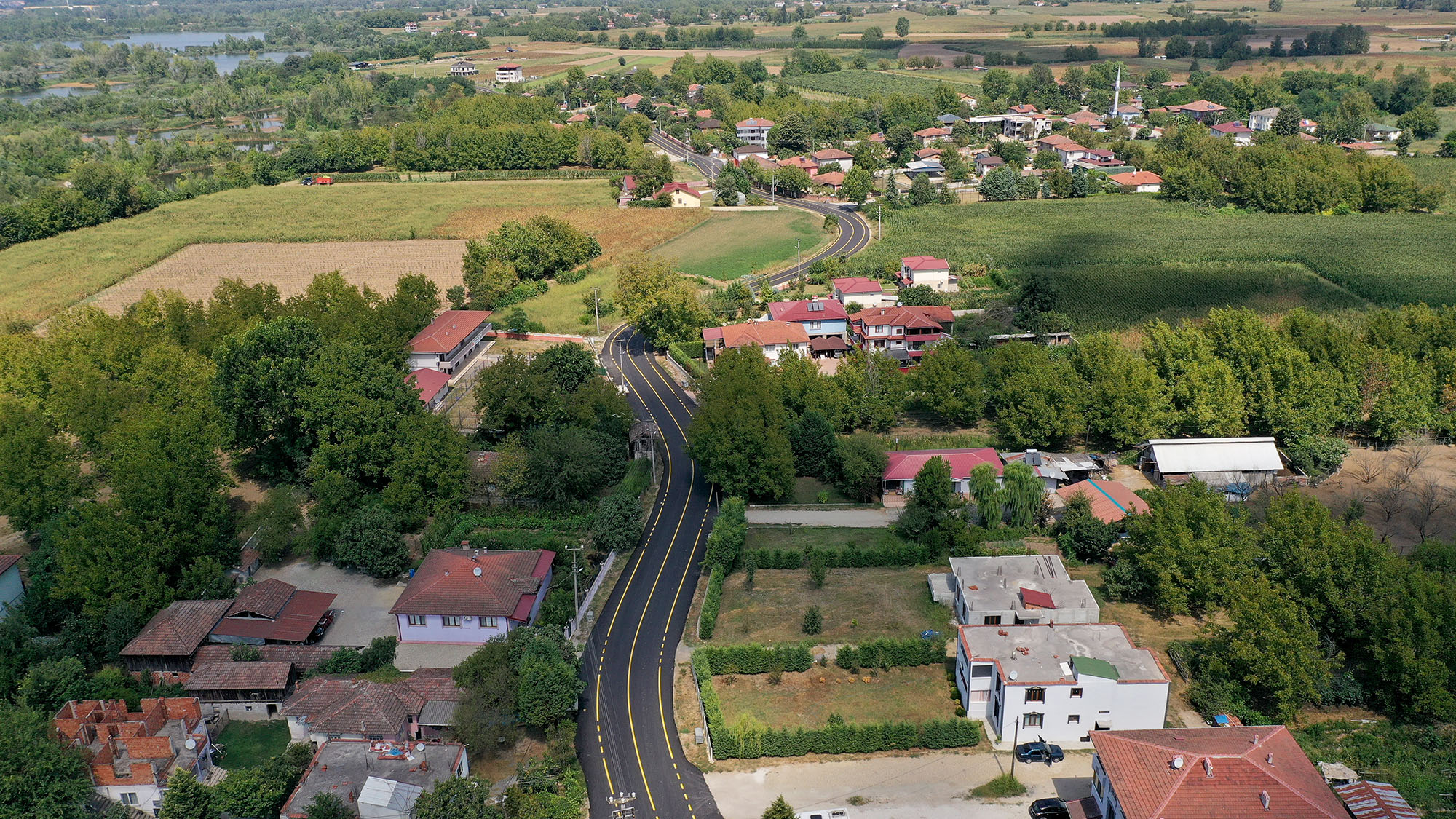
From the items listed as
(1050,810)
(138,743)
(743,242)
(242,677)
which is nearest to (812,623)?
(1050,810)

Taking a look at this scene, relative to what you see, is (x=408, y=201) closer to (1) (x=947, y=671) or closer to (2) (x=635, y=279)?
(2) (x=635, y=279)

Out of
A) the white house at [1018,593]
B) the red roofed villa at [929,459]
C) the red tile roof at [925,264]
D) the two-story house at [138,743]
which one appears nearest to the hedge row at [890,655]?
the white house at [1018,593]

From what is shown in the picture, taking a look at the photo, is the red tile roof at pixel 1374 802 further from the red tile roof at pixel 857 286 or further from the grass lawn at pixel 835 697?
the red tile roof at pixel 857 286

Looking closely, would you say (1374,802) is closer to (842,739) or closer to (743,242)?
(842,739)

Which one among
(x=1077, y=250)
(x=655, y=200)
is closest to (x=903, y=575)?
(x=1077, y=250)

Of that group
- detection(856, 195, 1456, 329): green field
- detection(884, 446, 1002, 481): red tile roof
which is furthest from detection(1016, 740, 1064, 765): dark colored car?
detection(856, 195, 1456, 329): green field

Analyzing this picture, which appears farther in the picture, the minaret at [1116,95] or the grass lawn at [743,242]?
the minaret at [1116,95]
